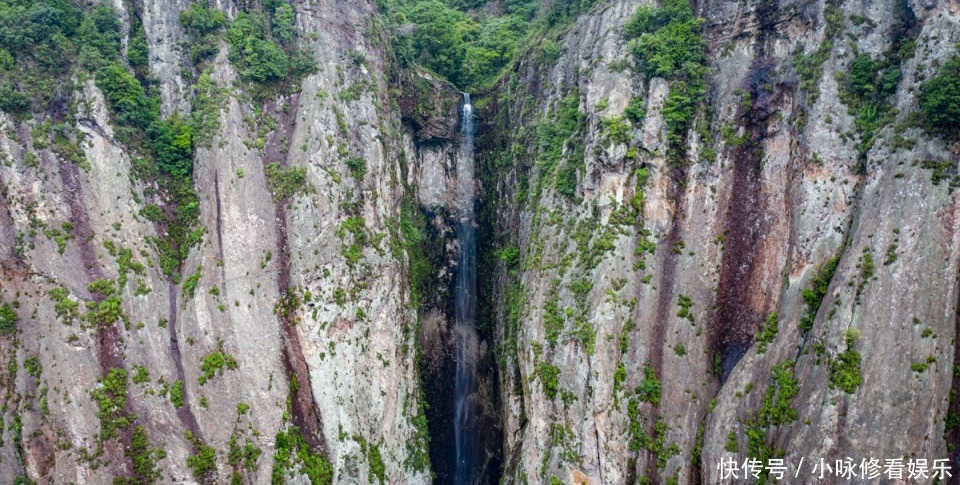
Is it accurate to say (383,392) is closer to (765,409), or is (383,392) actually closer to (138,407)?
(138,407)

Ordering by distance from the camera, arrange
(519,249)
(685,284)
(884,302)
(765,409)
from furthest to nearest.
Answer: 1. (519,249)
2. (685,284)
3. (765,409)
4. (884,302)

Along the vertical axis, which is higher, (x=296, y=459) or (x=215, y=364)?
(x=215, y=364)

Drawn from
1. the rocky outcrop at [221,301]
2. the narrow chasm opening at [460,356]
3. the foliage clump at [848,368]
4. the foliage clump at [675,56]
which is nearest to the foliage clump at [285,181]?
the rocky outcrop at [221,301]

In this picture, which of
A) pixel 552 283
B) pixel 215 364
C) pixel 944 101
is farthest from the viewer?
pixel 552 283

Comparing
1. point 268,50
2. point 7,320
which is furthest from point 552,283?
point 7,320

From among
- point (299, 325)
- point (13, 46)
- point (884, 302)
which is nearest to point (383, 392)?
point (299, 325)

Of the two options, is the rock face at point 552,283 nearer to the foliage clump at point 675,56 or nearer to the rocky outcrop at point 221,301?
the rocky outcrop at point 221,301

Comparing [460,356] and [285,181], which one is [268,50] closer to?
[285,181]
